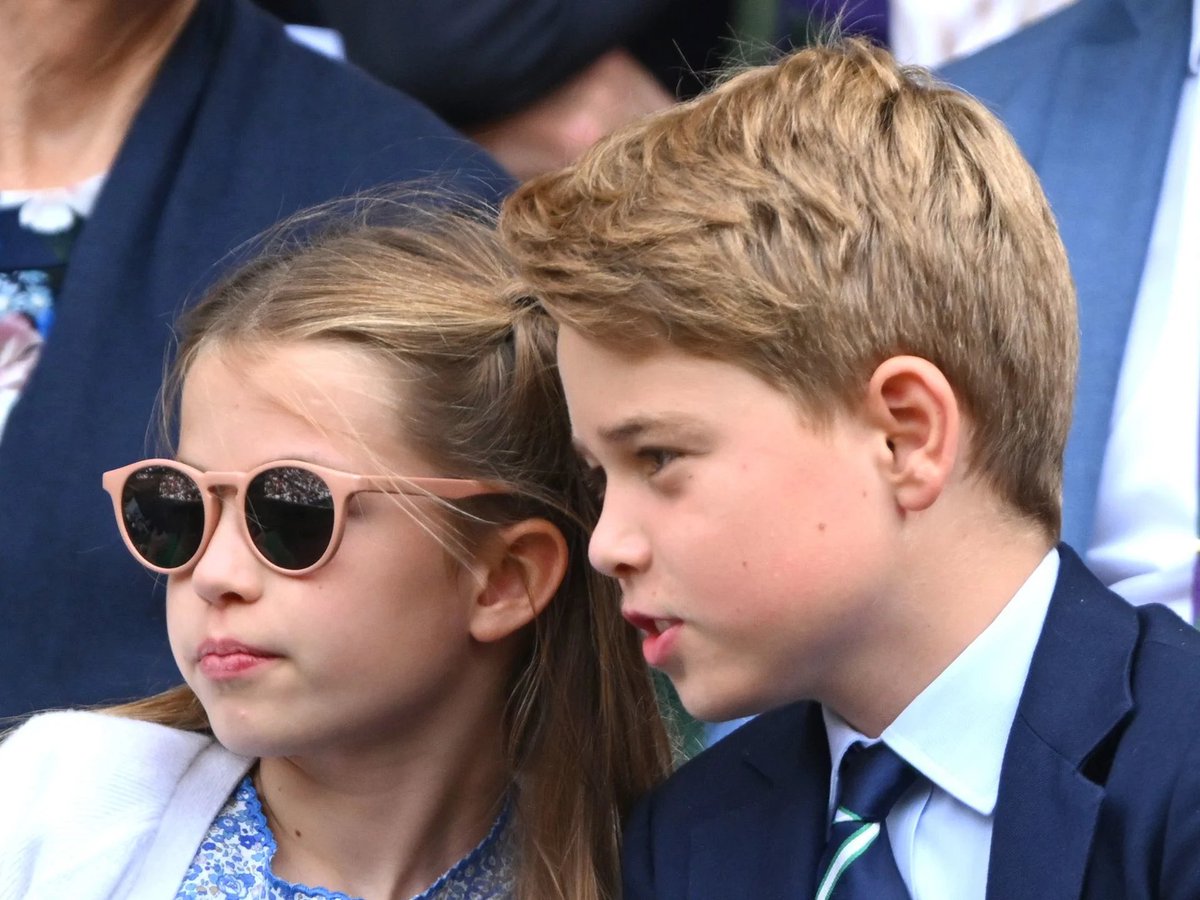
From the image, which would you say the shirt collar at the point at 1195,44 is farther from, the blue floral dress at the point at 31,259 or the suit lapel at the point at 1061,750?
the blue floral dress at the point at 31,259

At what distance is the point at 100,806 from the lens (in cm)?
172

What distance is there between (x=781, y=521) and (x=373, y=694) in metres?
0.50

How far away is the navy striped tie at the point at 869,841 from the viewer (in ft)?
4.88

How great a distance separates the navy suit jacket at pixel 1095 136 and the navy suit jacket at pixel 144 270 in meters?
0.70

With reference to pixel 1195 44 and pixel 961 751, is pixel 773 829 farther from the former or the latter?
pixel 1195 44

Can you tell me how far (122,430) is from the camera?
6.57 ft

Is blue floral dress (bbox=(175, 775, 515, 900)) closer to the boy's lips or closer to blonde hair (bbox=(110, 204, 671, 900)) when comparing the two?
blonde hair (bbox=(110, 204, 671, 900))

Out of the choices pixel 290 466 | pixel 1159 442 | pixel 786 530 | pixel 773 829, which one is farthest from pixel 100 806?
pixel 1159 442

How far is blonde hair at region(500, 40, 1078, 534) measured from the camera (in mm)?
1442

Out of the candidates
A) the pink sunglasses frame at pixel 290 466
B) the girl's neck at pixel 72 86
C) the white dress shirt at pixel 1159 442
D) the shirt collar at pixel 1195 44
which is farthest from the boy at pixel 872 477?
the girl's neck at pixel 72 86

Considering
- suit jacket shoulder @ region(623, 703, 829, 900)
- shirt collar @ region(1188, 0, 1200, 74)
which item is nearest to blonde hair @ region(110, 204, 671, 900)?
suit jacket shoulder @ region(623, 703, 829, 900)

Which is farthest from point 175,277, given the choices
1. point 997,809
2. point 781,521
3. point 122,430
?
point 997,809

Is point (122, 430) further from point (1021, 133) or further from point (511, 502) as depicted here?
point (1021, 133)

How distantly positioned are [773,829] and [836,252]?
1.80 ft
